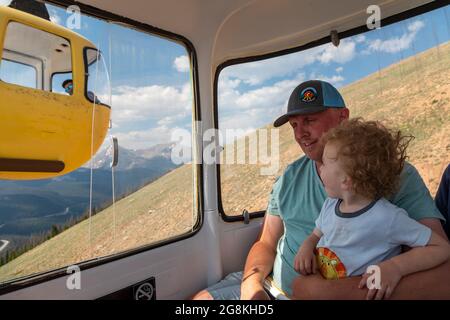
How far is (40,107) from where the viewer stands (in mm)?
1394

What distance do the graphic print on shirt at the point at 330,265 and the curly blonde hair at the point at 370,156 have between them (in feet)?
0.96

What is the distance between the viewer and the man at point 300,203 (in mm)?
1406

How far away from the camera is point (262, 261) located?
6.16 feet

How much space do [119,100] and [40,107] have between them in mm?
527

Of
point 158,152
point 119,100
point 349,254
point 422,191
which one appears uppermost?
point 119,100

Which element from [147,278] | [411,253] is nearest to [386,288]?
[411,253]

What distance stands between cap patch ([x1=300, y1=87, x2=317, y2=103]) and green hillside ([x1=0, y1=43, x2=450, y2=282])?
0.45 meters

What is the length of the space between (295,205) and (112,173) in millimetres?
1033

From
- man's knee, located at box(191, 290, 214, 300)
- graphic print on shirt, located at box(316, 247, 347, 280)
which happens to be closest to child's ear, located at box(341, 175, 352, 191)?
graphic print on shirt, located at box(316, 247, 347, 280)

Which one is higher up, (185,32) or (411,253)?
(185,32)

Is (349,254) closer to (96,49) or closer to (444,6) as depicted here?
(96,49)

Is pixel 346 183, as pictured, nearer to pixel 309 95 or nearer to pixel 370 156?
pixel 370 156

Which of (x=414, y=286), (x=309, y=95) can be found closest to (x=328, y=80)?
(x=309, y=95)

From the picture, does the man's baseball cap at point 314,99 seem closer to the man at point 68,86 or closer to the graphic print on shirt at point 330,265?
the graphic print on shirt at point 330,265
